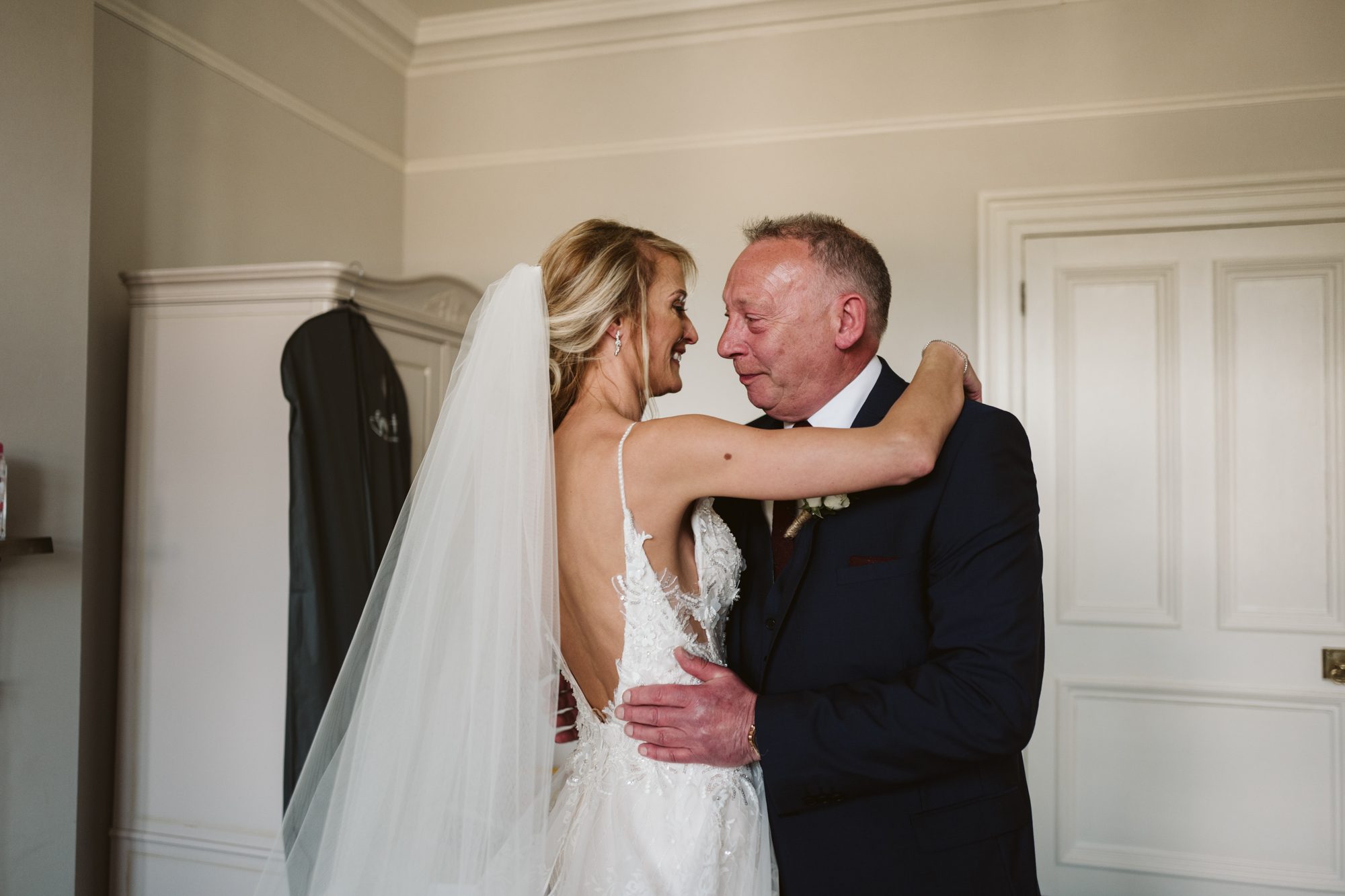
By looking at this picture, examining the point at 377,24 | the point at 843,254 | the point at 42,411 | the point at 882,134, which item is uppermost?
the point at 377,24

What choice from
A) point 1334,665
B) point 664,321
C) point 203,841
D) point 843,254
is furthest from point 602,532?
point 1334,665

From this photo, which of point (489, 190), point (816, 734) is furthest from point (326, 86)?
point (816, 734)

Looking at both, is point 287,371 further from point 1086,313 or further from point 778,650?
point 1086,313

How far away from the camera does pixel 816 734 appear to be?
57.7 inches

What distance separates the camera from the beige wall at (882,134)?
3430 mm

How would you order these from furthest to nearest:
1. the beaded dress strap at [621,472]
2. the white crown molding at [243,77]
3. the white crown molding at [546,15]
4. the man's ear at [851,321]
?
the white crown molding at [546,15] < the white crown molding at [243,77] < the man's ear at [851,321] < the beaded dress strap at [621,472]

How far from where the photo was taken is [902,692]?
1.47 m

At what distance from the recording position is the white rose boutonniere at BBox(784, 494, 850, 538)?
161cm

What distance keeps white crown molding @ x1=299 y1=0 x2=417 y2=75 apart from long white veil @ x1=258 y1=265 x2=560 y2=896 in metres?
2.87

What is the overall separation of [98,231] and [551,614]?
2.16m

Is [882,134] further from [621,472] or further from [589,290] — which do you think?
[621,472]

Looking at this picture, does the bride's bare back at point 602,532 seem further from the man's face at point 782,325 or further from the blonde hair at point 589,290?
the man's face at point 782,325

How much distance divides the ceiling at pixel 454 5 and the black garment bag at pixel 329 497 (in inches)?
75.5

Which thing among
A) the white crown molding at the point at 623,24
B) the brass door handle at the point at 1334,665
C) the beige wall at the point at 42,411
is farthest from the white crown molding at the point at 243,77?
the brass door handle at the point at 1334,665
